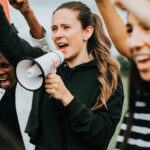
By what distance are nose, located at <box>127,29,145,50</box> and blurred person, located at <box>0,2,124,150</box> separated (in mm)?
757

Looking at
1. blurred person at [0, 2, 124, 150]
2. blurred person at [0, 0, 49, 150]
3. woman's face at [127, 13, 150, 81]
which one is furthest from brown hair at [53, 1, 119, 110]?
woman's face at [127, 13, 150, 81]

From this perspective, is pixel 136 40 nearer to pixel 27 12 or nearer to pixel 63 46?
pixel 63 46

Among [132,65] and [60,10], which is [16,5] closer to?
[60,10]

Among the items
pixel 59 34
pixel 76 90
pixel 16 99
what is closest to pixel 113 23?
pixel 59 34

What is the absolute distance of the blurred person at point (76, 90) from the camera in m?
1.93

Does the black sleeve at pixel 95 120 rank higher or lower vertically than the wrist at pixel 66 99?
lower

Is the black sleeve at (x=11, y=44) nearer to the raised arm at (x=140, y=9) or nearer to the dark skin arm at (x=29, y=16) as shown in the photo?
the dark skin arm at (x=29, y=16)

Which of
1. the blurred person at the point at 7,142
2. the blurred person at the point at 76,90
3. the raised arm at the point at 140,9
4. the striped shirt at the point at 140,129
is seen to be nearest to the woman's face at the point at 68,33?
the blurred person at the point at 76,90

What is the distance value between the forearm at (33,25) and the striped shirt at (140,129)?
1.45m

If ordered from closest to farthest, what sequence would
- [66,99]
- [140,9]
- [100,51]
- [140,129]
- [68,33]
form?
[140,9] → [140,129] → [66,99] → [68,33] → [100,51]

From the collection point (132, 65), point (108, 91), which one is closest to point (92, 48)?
point (108, 91)

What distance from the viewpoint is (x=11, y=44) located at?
2207 mm

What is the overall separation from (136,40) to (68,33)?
1096mm

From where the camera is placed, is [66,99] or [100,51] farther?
[100,51]
